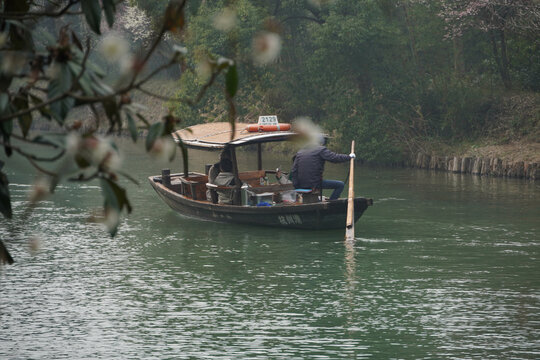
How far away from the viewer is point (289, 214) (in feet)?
58.7

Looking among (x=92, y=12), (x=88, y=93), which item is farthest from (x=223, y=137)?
(x=88, y=93)

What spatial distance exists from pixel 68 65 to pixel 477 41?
31.9 m

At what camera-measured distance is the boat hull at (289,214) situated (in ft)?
57.4

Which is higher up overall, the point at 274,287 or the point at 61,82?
the point at 61,82

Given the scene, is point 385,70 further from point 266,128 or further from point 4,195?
point 4,195

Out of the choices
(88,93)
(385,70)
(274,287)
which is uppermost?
(385,70)

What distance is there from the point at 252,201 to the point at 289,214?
1.21 metres

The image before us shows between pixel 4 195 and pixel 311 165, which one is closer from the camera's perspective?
pixel 4 195

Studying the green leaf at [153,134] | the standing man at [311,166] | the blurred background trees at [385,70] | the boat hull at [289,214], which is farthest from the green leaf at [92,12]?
the blurred background trees at [385,70]

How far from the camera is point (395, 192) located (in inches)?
1004

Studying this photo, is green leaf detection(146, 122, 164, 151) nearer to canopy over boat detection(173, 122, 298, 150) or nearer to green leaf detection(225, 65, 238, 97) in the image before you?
green leaf detection(225, 65, 238, 97)

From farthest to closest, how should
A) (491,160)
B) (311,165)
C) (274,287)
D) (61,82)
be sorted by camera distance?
(491,160), (311,165), (274,287), (61,82)

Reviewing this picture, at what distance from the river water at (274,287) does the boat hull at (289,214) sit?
23 centimetres

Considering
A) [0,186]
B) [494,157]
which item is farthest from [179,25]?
[494,157]
